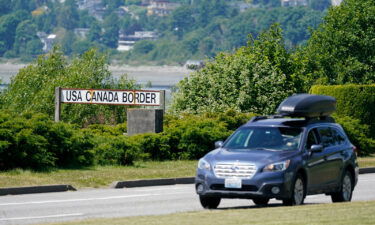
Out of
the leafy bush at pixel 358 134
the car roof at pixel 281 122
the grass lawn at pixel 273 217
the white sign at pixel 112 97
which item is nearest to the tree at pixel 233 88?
the leafy bush at pixel 358 134

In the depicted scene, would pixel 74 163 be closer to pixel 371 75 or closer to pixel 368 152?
pixel 368 152

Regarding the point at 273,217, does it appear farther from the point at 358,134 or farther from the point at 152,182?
the point at 358,134

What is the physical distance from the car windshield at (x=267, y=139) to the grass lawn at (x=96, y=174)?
5.65m

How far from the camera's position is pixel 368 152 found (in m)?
33.5

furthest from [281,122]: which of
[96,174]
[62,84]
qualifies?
[62,84]

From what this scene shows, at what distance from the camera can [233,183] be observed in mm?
15477

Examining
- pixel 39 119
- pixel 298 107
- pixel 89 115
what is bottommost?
pixel 89 115

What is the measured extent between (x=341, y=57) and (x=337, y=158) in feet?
136

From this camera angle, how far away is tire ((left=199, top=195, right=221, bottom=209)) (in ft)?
53.5

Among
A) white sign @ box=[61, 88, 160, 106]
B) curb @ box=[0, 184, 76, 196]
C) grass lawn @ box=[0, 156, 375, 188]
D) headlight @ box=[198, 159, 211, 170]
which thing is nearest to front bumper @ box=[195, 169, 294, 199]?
headlight @ box=[198, 159, 211, 170]

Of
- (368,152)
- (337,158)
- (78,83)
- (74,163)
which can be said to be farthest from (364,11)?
(337,158)

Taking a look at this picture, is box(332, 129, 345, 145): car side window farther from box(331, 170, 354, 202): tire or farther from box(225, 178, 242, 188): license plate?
box(225, 178, 242, 188): license plate

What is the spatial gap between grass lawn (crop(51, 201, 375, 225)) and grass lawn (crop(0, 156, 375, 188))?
6.90 meters

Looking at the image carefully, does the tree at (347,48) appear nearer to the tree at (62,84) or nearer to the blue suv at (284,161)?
the tree at (62,84)
